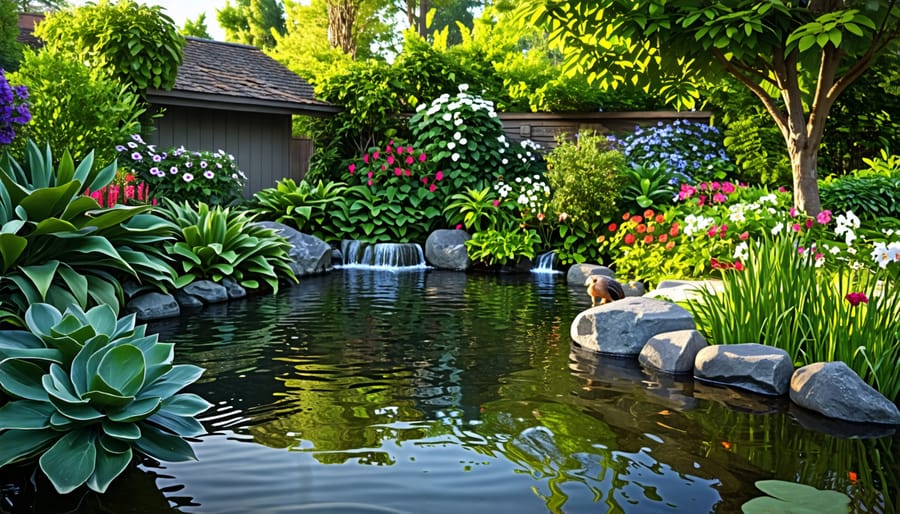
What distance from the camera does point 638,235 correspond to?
35.3 feet

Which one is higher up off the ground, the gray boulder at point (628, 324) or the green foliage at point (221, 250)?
the green foliage at point (221, 250)

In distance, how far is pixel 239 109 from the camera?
13961mm

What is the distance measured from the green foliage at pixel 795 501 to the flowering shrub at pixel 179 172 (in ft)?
32.6

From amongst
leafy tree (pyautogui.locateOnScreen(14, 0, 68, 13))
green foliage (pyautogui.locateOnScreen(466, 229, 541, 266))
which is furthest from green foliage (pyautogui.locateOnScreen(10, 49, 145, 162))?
leafy tree (pyautogui.locateOnScreen(14, 0, 68, 13))

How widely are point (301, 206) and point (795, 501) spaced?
34.3 ft

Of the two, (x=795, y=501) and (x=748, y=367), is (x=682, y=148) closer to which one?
(x=748, y=367)

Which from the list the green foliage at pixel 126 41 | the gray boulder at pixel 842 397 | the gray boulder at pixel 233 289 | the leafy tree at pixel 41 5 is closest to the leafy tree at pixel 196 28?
→ the leafy tree at pixel 41 5

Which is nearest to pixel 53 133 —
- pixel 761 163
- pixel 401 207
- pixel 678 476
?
pixel 401 207

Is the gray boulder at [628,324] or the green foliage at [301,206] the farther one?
the green foliage at [301,206]

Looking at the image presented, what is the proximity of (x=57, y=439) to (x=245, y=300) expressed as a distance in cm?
541

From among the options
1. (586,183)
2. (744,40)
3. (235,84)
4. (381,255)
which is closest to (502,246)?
(586,183)

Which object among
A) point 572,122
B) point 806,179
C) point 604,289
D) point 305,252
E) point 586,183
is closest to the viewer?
point 604,289

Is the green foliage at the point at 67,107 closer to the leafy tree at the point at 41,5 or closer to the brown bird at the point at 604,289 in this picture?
the brown bird at the point at 604,289

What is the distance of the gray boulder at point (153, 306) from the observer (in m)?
7.51
